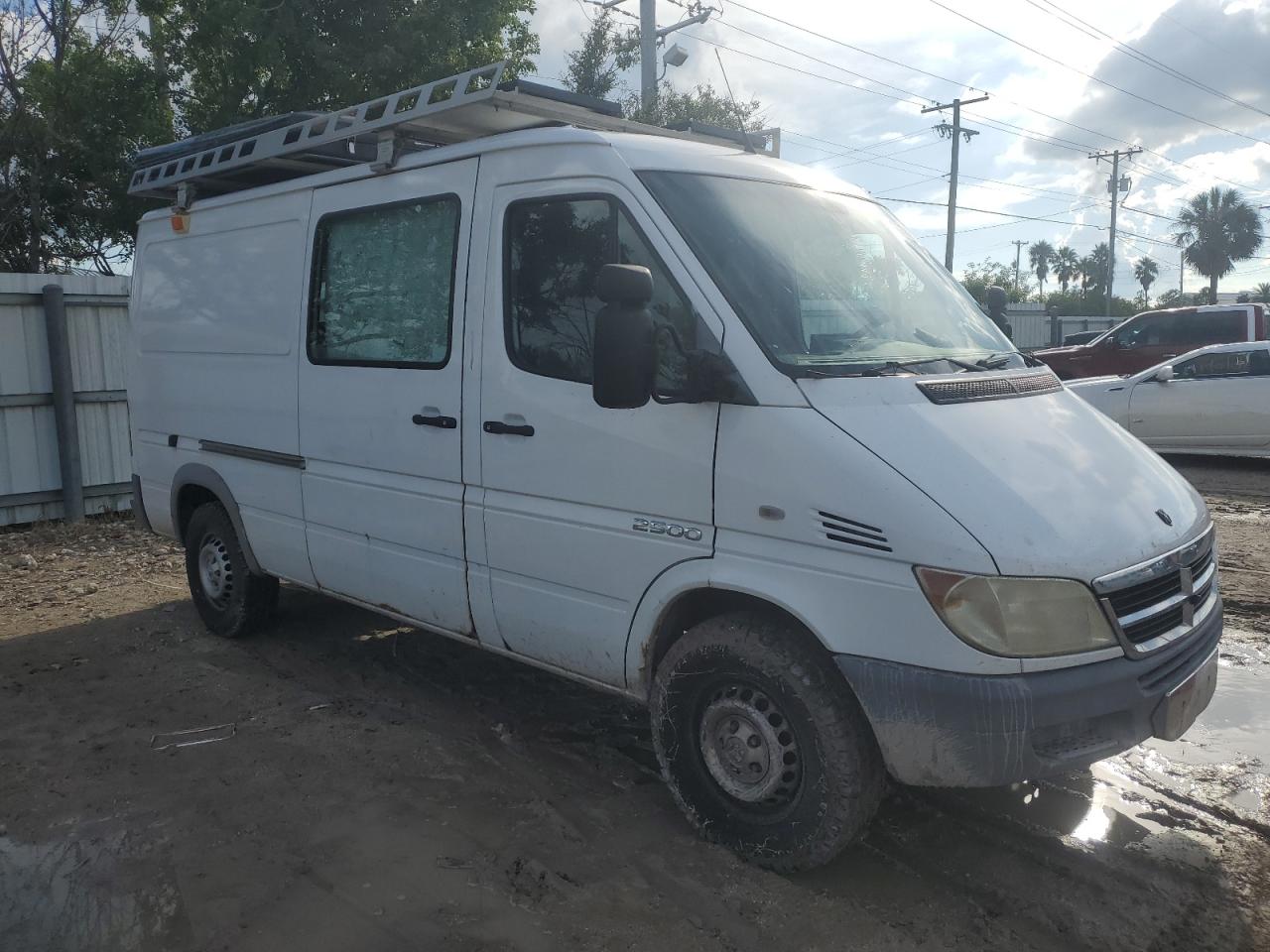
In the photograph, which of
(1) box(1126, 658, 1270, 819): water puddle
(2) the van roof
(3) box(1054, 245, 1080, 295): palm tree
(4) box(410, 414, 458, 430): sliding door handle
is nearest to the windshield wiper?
(2) the van roof

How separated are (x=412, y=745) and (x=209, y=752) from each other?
2.96ft

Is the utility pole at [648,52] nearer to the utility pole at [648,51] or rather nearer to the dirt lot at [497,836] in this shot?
the utility pole at [648,51]

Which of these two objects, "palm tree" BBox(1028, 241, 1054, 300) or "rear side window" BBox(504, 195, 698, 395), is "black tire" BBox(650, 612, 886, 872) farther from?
"palm tree" BBox(1028, 241, 1054, 300)

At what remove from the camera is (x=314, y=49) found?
13.0 m

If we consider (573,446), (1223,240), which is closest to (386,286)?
(573,446)

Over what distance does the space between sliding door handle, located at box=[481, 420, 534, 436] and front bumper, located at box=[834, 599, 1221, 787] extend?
1530 millimetres

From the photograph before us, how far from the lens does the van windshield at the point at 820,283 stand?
3559 millimetres

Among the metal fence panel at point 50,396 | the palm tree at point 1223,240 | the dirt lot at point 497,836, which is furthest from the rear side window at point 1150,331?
the palm tree at point 1223,240

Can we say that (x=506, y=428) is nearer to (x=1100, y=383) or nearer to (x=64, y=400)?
(x=64, y=400)

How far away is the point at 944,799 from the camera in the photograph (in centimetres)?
403

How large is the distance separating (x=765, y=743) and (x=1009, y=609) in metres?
0.95

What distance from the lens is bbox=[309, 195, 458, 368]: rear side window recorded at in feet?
14.7

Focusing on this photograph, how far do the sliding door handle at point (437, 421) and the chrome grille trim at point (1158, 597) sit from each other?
8.33ft

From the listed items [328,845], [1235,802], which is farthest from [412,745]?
[1235,802]
